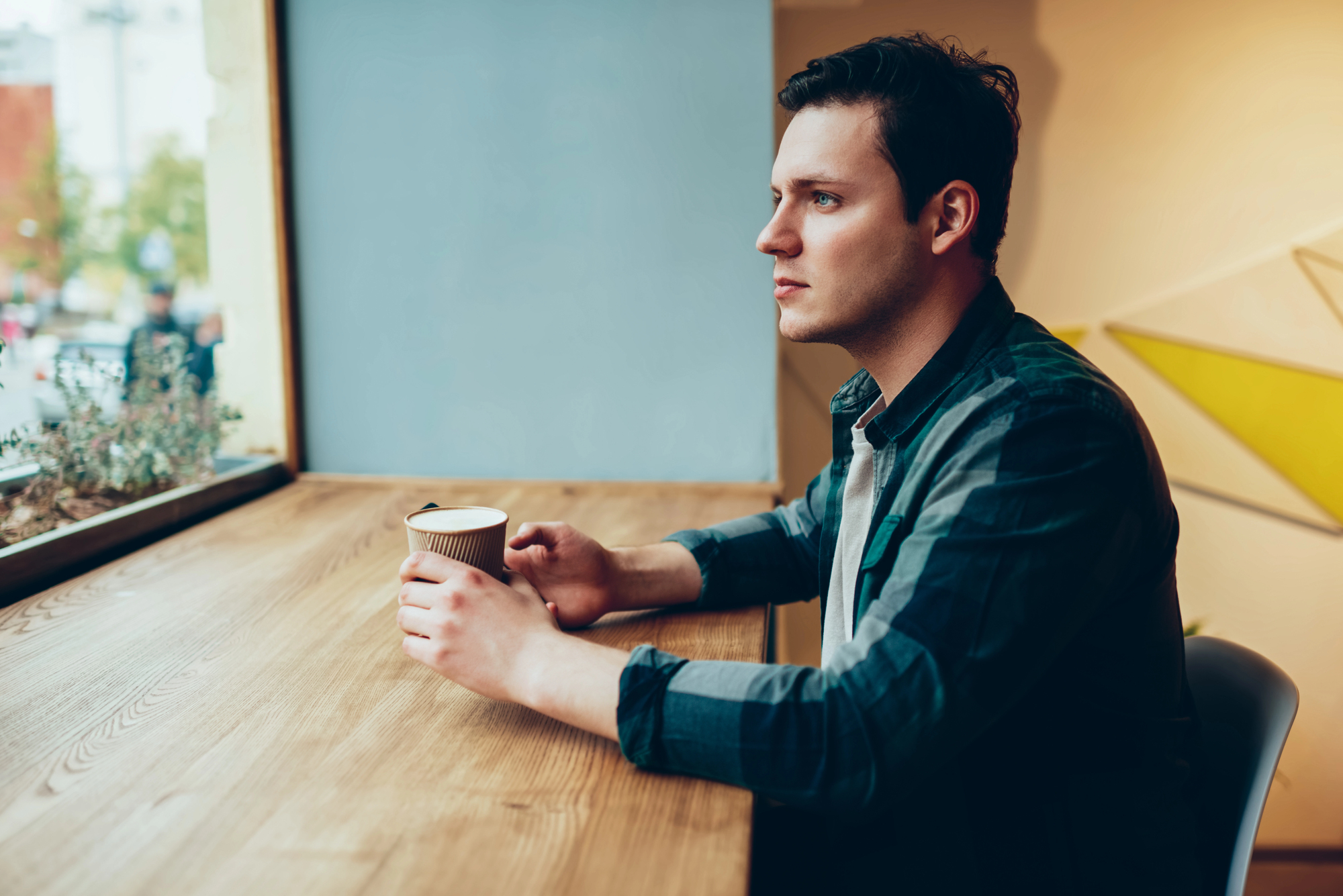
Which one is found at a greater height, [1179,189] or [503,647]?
[1179,189]

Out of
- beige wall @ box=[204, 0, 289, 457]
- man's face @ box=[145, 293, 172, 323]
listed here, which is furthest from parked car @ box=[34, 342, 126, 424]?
man's face @ box=[145, 293, 172, 323]

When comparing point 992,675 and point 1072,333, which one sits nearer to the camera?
point 992,675

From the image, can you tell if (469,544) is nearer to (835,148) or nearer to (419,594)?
(419,594)

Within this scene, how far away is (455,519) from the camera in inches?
37.1

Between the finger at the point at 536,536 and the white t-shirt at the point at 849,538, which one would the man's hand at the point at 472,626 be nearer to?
the finger at the point at 536,536

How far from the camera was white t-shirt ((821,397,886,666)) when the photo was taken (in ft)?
3.26

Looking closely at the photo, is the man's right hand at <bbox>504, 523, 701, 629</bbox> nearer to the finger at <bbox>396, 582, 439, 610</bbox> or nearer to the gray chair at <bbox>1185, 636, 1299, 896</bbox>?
the finger at <bbox>396, 582, 439, 610</bbox>

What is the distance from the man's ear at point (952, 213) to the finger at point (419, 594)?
2.11 feet

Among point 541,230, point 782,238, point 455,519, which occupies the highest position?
point 541,230

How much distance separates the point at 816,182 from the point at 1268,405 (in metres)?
1.83

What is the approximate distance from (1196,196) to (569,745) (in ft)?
7.04

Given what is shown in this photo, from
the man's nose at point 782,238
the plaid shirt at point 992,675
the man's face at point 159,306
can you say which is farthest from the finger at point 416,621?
the man's face at point 159,306

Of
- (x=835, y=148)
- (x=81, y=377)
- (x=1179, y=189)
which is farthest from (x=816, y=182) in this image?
(x=1179, y=189)

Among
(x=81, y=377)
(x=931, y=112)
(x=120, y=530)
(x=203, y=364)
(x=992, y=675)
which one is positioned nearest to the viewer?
(x=992, y=675)
